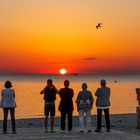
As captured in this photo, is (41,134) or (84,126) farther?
(84,126)

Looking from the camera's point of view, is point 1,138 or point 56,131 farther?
point 56,131

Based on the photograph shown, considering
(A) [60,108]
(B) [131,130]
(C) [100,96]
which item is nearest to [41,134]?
(A) [60,108]

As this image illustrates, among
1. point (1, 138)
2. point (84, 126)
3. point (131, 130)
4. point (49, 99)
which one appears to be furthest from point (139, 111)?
point (1, 138)

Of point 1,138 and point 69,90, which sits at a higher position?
point 69,90

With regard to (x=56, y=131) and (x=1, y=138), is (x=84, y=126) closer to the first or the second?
(x=56, y=131)

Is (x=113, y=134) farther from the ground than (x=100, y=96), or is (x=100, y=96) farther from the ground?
(x=100, y=96)

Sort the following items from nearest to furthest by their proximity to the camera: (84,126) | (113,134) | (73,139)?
(73,139) → (113,134) → (84,126)

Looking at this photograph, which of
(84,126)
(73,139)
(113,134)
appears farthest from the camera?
(84,126)

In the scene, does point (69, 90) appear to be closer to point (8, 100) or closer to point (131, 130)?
point (8, 100)

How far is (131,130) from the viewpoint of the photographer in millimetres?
22047

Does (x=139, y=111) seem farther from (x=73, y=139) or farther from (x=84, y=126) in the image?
(x=73, y=139)

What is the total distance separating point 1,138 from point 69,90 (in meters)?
3.04

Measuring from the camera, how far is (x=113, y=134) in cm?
1953

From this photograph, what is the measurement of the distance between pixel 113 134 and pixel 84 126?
169 cm
